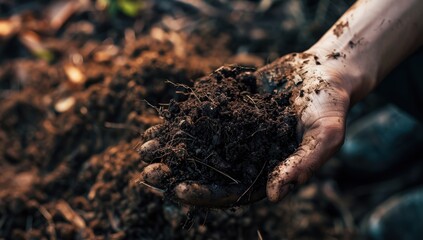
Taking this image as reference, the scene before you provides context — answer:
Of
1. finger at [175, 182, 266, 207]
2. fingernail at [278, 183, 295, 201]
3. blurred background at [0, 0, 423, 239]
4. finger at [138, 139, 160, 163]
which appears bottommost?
blurred background at [0, 0, 423, 239]

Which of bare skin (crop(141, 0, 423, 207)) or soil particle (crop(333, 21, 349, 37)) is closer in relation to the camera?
bare skin (crop(141, 0, 423, 207))

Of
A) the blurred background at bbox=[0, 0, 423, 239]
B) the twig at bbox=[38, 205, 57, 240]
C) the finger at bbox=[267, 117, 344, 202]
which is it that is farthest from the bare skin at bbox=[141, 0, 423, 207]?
the twig at bbox=[38, 205, 57, 240]

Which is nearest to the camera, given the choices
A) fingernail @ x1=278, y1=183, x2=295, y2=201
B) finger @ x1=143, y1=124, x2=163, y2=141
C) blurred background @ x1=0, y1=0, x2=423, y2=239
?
fingernail @ x1=278, y1=183, x2=295, y2=201

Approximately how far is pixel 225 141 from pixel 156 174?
260 millimetres

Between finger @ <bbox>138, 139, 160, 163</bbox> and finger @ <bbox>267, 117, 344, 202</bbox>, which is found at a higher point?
finger @ <bbox>267, 117, 344, 202</bbox>

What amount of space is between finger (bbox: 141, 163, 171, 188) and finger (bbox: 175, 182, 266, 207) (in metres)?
0.06

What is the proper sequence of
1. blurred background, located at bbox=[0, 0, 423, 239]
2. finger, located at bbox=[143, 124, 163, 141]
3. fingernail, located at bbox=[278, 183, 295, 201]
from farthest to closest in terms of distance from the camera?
blurred background, located at bbox=[0, 0, 423, 239] → finger, located at bbox=[143, 124, 163, 141] → fingernail, located at bbox=[278, 183, 295, 201]

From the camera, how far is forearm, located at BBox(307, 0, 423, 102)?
1693 mm

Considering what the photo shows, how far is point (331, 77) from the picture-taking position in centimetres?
158

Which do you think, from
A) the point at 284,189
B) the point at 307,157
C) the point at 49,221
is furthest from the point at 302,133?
the point at 49,221

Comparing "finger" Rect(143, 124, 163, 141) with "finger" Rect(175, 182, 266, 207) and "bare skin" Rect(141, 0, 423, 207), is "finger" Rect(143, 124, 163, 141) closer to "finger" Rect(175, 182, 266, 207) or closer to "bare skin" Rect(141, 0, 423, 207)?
"bare skin" Rect(141, 0, 423, 207)

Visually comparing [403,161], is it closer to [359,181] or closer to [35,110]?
[359,181]

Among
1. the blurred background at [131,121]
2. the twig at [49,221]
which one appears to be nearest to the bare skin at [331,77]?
the blurred background at [131,121]

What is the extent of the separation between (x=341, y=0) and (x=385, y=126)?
3.04 ft
